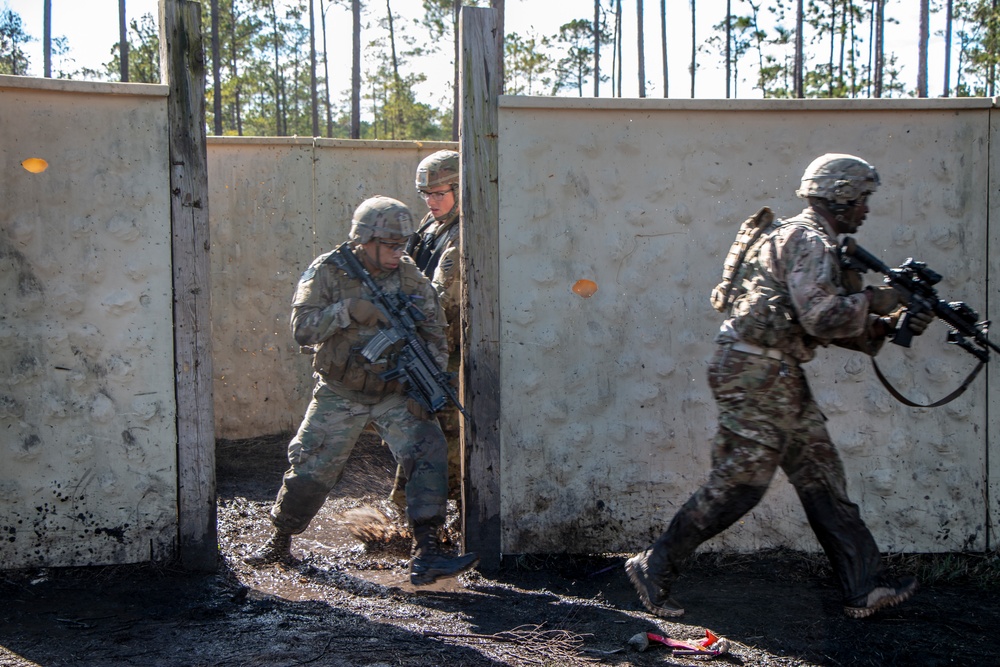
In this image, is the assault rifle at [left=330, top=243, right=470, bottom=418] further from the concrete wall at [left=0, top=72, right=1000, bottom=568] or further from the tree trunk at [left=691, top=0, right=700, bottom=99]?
the tree trunk at [left=691, top=0, right=700, bottom=99]

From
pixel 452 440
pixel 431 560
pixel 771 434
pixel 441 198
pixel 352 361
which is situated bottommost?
pixel 431 560

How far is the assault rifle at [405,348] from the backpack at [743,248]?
1.34m

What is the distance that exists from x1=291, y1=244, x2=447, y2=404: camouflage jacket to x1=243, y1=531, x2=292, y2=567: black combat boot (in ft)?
2.64

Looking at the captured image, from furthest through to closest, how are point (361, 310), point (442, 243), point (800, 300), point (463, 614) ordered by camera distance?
1. point (442, 243)
2. point (361, 310)
3. point (463, 614)
4. point (800, 300)

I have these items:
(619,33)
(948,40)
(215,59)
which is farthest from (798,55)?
(215,59)

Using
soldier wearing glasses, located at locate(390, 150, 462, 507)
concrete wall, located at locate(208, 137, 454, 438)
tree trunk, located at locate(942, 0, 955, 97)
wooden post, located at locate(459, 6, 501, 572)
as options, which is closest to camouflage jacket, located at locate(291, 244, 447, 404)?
wooden post, located at locate(459, 6, 501, 572)

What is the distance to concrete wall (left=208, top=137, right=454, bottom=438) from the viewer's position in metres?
6.77

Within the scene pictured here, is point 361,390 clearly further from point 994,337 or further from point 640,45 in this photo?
point 640,45

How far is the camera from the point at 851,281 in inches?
138

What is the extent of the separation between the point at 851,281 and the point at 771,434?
2.27ft

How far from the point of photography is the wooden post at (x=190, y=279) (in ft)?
13.2

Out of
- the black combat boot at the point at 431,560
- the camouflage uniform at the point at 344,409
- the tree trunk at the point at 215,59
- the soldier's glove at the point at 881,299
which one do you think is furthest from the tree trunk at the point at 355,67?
the soldier's glove at the point at 881,299

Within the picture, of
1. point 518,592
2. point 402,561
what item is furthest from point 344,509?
point 518,592

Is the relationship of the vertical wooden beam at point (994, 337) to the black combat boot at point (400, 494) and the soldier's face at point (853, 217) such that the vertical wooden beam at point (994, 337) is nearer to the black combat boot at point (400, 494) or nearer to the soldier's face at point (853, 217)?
the soldier's face at point (853, 217)
